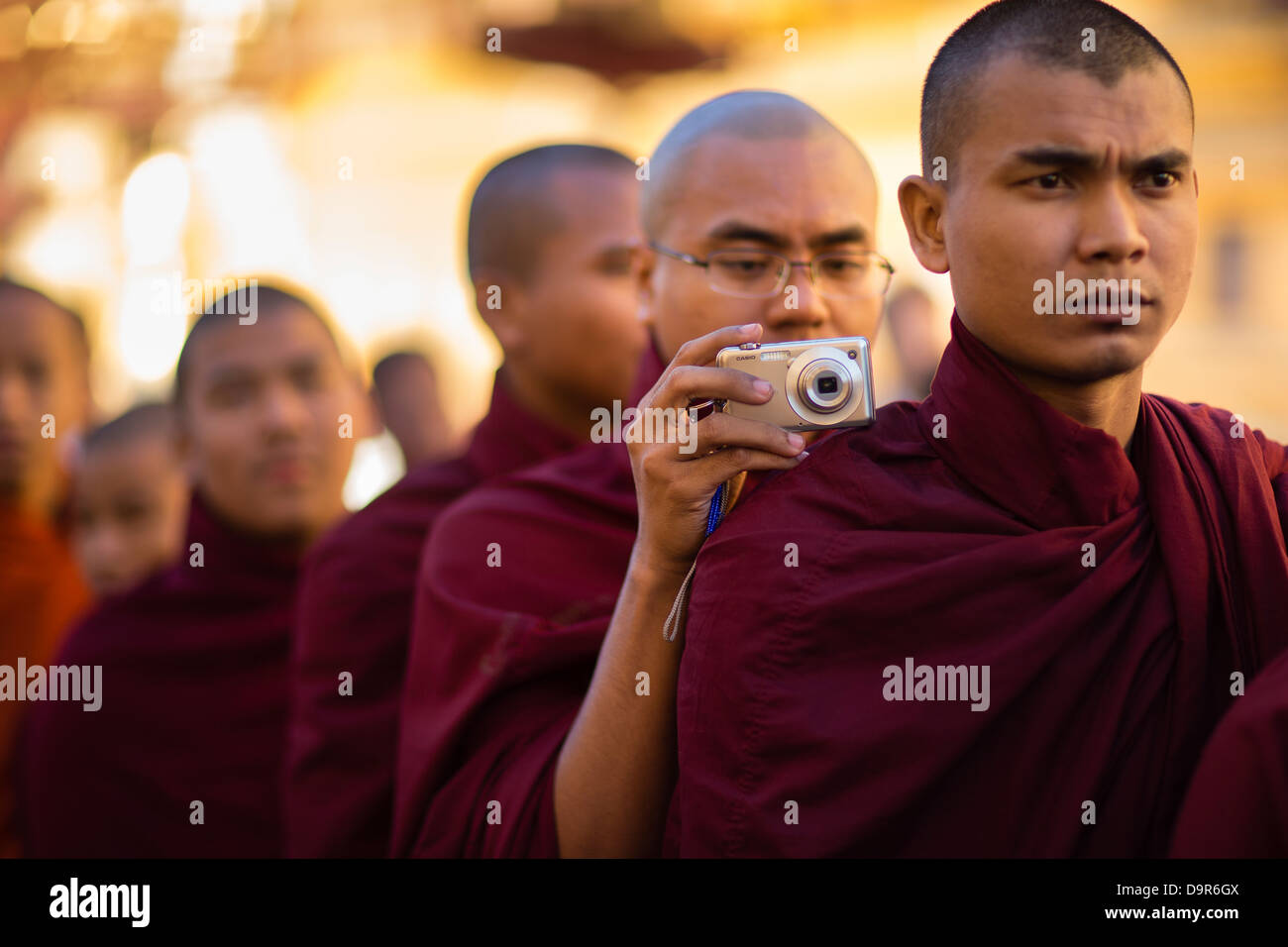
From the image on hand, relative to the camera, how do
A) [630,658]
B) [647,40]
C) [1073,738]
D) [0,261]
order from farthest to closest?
1. [647,40]
2. [0,261]
3. [630,658]
4. [1073,738]

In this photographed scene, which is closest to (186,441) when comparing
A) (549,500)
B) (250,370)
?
(250,370)

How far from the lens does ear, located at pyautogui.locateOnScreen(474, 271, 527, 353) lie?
321cm

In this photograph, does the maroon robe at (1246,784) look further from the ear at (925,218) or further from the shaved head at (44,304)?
the shaved head at (44,304)

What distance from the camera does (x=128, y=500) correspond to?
4.32 m

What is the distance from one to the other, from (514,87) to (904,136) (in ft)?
20.8

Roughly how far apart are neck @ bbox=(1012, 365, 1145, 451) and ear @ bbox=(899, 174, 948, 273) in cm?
21

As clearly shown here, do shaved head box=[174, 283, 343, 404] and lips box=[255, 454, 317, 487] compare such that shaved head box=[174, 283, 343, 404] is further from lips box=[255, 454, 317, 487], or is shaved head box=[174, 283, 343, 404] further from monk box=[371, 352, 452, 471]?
monk box=[371, 352, 452, 471]

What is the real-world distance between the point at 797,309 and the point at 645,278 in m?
0.43

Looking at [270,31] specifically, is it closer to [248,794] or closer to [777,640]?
[248,794]

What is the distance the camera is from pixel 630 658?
188 centimetres

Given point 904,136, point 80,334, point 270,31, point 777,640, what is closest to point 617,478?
point 777,640

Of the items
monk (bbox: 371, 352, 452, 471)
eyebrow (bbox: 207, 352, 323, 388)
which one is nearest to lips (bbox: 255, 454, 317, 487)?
eyebrow (bbox: 207, 352, 323, 388)

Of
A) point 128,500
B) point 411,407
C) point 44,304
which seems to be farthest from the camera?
point 411,407

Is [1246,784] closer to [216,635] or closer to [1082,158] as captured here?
[1082,158]
